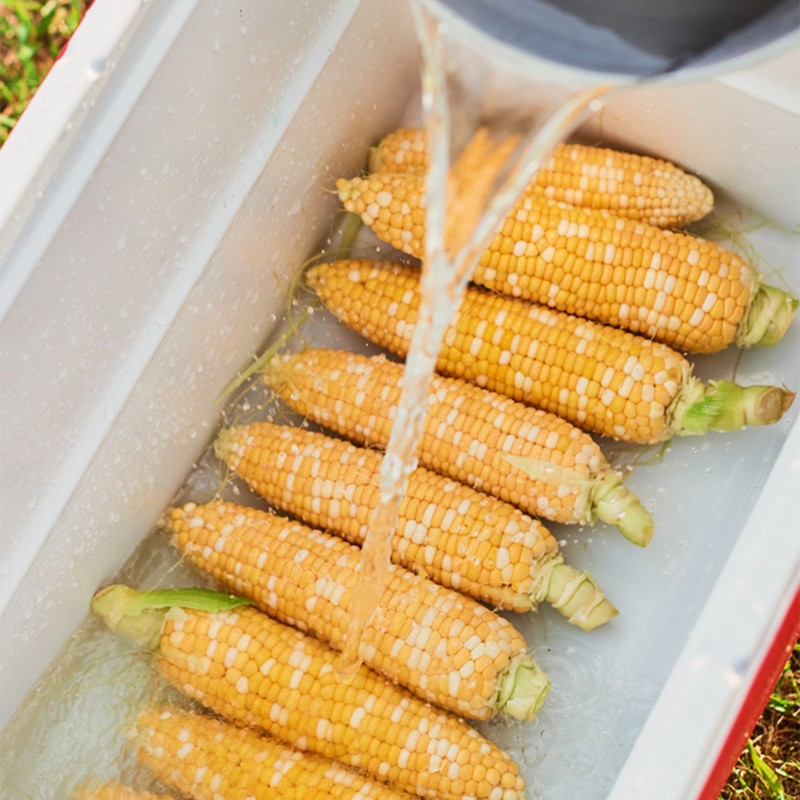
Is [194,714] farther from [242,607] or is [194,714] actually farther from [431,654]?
[431,654]

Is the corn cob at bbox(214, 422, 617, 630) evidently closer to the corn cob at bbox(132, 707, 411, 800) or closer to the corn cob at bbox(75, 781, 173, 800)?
the corn cob at bbox(132, 707, 411, 800)

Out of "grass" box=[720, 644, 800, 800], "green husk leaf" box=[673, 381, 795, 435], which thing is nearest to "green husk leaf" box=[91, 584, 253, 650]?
"green husk leaf" box=[673, 381, 795, 435]

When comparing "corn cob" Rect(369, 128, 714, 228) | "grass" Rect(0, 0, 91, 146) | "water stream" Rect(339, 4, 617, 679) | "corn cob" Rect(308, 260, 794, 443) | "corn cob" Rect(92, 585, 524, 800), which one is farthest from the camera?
"grass" Rect(0, 0, 91, 146)

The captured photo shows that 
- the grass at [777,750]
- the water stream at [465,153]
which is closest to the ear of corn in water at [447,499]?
the water stream at [465,153]

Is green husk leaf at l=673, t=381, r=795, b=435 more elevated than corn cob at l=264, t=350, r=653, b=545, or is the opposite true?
green husk leaf at l=673, t=381, r=795, b=435

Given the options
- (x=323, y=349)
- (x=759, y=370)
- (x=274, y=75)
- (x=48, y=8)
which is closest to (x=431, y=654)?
(x=323, y=349)

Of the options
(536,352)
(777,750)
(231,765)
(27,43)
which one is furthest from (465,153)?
(27,43)
